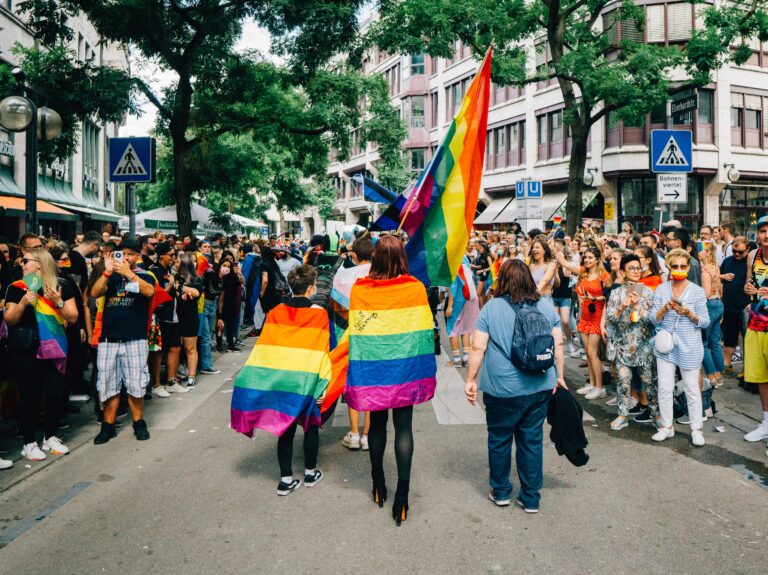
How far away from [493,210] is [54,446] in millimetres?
34312

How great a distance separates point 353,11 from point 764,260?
38.3ft

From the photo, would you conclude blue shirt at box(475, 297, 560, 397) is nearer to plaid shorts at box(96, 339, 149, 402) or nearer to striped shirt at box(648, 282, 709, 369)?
striped shirt at box(648, 282, 709, 369)

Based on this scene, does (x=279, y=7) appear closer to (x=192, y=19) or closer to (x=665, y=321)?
(x=192, y=19)

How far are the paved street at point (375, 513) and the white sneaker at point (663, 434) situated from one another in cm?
8

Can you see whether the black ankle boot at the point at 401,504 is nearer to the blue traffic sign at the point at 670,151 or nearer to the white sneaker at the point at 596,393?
the white sneaker at the point at 596,393

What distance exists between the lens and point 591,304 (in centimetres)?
870

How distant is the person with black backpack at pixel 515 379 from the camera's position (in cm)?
493

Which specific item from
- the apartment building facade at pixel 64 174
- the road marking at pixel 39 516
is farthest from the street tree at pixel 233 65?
the road marking at pixel 39 516

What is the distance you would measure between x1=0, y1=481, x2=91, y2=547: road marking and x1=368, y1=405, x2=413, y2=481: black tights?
7.65 ft

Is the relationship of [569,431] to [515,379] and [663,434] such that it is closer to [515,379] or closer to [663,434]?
[515,379]

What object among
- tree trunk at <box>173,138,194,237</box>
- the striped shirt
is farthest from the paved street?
tree trunk at <box>173,138,194,237</box>

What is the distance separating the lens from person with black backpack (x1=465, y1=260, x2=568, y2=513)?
4934mm

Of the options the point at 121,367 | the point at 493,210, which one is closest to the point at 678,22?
the point at 493,210

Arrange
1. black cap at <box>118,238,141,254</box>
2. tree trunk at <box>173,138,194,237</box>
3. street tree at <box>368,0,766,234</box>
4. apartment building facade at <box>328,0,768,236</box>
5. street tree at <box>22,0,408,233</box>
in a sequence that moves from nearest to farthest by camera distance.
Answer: black cap at <box>118,238,141,254</box>
street tree at <box>22,0,408,233</box>
tree trunk at <box>173,138,194,237</box>
street tree at <box>368,0,766,234</box>
apartment building facade at <box>328,0,768,236</box>
